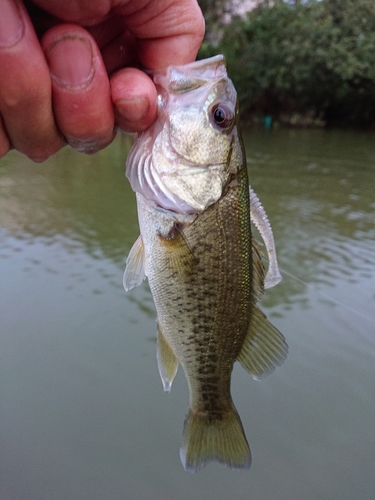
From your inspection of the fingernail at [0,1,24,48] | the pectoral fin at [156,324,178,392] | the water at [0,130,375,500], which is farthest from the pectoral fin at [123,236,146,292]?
the water at [0,130,375,500]

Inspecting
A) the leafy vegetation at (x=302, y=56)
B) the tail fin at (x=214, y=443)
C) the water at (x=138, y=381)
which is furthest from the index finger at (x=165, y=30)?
the leafy vegetation at (x=302, y=56)

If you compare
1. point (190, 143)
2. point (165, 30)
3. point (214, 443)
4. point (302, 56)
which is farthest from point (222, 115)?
point (302, 56)

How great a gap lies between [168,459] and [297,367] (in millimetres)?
1155

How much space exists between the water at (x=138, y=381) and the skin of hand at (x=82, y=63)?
1905 millimetres

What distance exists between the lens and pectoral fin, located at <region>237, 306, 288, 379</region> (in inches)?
63.2

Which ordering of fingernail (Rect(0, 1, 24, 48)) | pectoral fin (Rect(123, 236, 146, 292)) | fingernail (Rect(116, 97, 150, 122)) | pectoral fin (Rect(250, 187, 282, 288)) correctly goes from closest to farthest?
fingernail (Rect(0, 1, 24, 48)), fingernail (Rect(116, 97, 150, 122)), pectoral fin (Rect(250, 187, 282, 288)), pectoral fin (Rect(123, 236, 146, 292))

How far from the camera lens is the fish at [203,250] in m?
1.35

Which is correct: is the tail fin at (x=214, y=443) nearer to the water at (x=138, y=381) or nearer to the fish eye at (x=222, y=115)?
the water at (x=138, y=381)

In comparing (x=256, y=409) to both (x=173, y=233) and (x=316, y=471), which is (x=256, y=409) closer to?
(x=316, y=471)

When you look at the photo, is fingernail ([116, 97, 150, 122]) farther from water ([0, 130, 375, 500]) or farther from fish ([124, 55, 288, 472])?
water ([0, 130, 375, 500])

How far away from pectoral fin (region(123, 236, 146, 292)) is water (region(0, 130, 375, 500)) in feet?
4.70

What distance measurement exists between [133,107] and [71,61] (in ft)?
0.64

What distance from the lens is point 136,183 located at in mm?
1397

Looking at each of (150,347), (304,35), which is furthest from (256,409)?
(304,35)
